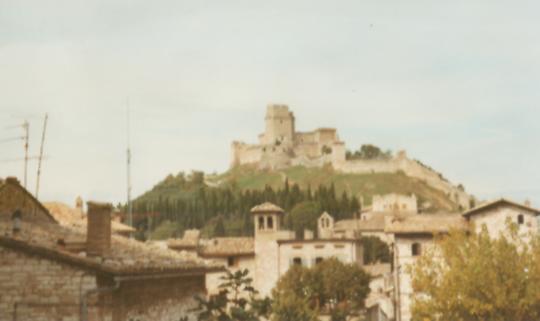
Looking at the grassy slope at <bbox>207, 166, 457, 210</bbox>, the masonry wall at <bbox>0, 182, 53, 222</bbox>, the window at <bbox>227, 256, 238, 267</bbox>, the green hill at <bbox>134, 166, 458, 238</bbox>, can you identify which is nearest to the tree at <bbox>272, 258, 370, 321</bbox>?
the window at <bbox>227, 256, 238, 267</bbox>

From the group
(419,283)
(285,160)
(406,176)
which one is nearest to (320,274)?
(419,283)

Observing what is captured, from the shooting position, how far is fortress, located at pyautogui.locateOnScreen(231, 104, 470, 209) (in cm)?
13200

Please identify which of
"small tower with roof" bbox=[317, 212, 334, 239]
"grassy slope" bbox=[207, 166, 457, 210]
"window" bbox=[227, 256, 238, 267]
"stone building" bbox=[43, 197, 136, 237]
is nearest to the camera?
"stone building" bbox=[43, 197, 136, 237]

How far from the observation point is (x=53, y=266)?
12203 millimetres

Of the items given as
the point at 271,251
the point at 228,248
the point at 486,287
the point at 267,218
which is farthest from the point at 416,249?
the point at 228,248

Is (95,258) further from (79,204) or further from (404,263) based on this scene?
(79,204)

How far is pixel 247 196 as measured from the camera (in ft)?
316

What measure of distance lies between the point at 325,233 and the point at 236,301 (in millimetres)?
Result: 66474

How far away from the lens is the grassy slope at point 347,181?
124m

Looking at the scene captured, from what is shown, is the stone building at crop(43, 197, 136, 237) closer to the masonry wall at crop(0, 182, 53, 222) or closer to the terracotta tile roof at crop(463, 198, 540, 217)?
the masonry wall at crop(0, 182, 53, 222)

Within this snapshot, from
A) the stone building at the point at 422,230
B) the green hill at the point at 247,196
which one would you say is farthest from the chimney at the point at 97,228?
the green hill at the point at 247,196

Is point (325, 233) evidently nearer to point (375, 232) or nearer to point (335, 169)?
point (375, 232)

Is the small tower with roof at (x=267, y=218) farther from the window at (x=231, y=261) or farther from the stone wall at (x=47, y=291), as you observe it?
the stone wall at (x=47, y=291)

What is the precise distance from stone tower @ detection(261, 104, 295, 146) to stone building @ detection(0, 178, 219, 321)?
143635 mm
